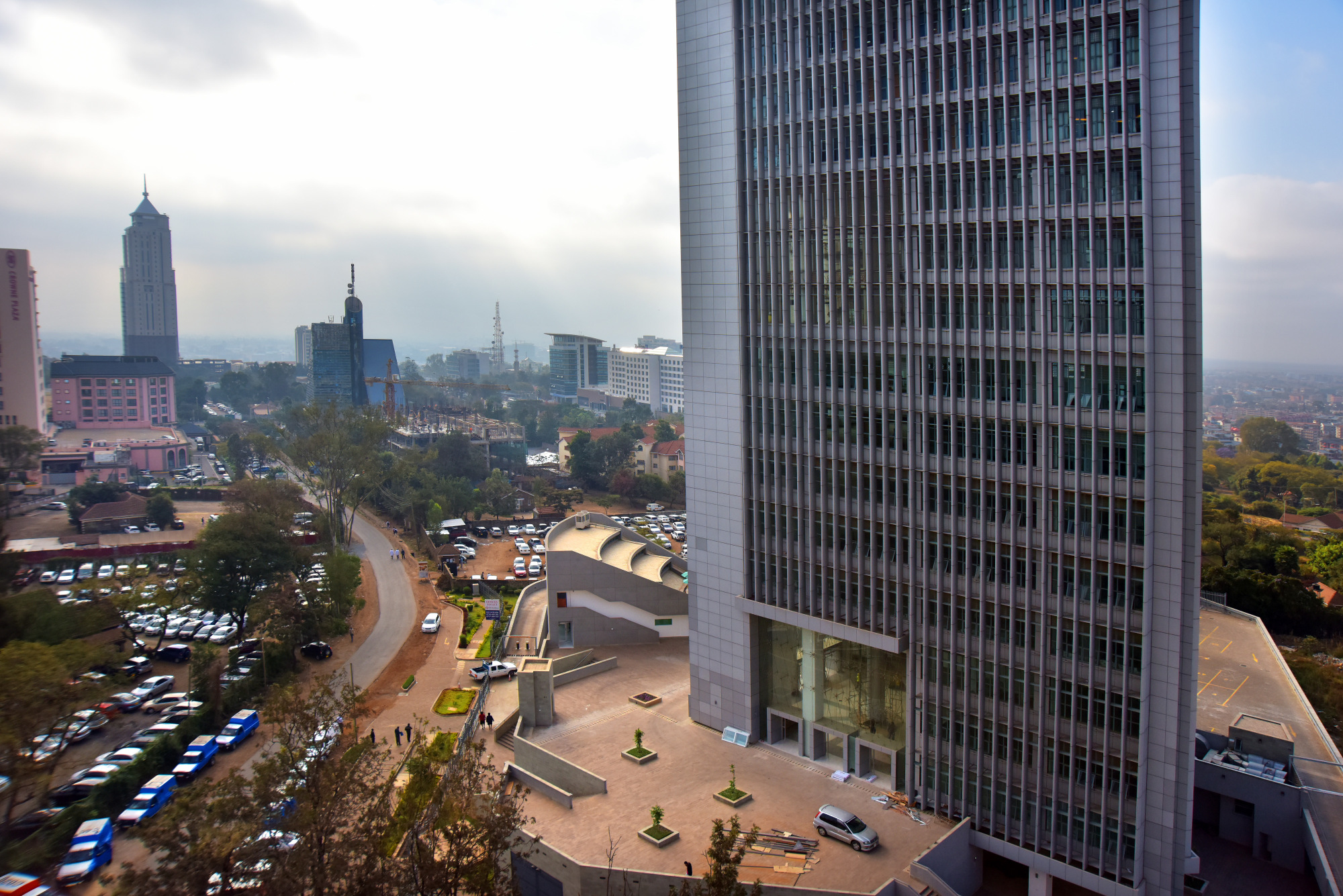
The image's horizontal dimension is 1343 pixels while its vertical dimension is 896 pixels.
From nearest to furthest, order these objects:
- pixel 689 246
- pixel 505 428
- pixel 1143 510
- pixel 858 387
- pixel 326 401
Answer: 1. pixel 1143 510
2. pixel 858 387
3. pixel 689 246
4. pixel 505 428
5. pixel 326 401

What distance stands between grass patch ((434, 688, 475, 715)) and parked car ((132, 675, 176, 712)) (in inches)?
491

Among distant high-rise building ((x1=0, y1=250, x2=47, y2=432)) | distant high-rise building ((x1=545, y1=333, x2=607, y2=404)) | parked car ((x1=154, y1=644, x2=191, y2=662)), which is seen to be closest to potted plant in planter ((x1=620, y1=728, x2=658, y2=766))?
parked car ((x1=154, y1=644, x2=191, y2=662))

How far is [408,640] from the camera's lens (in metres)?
44.4

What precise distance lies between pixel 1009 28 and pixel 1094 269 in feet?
19.3

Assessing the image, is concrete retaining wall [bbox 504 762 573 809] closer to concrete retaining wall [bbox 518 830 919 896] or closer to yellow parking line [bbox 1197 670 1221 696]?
concrete retaining wall [bbox 518 830 919 896]

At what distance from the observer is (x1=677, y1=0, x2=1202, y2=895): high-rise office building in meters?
17.9

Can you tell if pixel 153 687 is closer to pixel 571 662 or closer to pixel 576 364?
pixel 571 662

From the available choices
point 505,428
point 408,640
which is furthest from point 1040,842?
point 505,428

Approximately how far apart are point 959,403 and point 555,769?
606 inches

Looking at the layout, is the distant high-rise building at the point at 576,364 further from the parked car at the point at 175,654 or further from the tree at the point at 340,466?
the parked car at the point at 175,654

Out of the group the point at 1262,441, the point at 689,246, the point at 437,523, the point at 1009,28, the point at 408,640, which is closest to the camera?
the point at 1009,28

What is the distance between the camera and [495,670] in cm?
3744

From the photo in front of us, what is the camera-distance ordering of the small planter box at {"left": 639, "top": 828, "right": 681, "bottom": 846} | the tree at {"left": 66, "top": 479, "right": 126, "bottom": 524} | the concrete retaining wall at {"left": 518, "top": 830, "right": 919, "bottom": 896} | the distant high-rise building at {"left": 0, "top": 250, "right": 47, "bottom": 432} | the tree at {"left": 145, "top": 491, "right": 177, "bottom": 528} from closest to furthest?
1. the concrete retaining wall at {"left": 518, "top": 830, "right": 919, "bottom": 896}
2. the small planter box at {"left": 639, "top": 828, "right": 681, "bottom": 846}
3. the tree at {"left": 66, "top": 479, "right": 126, "bottom": 524}
4. the tree at {"left": 145, "top": 491, "right": 177, "bottom": 528}
5. the distant high-rise building at {"left": 0, "top": 250, "right": 47, "bottom": 432}

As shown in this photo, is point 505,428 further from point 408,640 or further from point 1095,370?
point 1095,370
